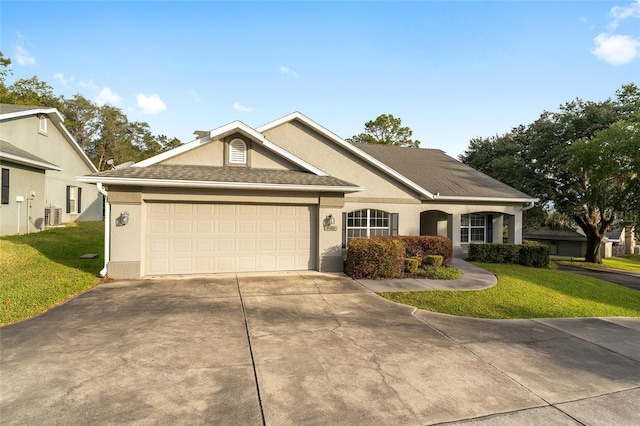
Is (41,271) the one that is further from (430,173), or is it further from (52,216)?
(430,173)

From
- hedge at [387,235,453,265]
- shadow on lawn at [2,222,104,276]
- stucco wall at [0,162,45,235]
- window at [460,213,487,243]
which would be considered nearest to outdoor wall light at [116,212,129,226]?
shadow on lawn at [2,222,104,276]

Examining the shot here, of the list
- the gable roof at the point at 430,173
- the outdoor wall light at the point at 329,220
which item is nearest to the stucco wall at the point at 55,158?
the gable roof at the point at 430,173

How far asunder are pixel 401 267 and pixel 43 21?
1532 cm

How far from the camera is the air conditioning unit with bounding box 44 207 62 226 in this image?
1864 centimetres

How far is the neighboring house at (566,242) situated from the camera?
37.8m

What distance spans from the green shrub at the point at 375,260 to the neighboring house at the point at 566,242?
35419 millimetres

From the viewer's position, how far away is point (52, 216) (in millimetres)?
19047

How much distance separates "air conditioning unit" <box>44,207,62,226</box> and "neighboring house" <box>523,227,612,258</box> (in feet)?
150

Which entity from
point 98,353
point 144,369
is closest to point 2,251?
point 98,353

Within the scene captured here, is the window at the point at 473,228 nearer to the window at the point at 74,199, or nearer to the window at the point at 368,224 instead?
the window at the point at 368,224

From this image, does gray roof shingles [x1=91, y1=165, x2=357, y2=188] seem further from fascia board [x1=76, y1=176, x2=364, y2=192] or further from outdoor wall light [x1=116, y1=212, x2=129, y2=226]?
outdoor wall light [x1=116, y1=212, x2=129, y2=226]

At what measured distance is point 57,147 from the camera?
2036cm

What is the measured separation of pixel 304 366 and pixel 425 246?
8.90 metres

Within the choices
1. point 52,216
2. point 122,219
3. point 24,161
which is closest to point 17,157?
point 24,161
